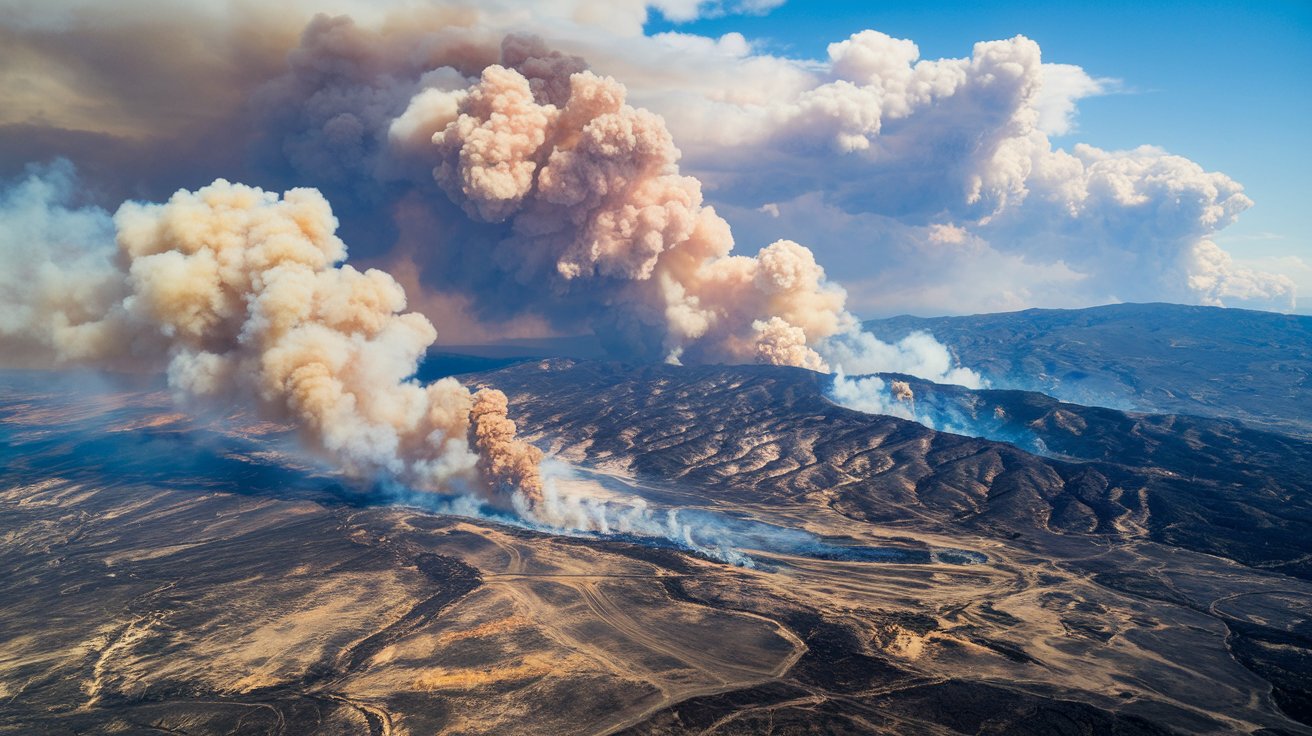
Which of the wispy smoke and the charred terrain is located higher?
the wispy smoke

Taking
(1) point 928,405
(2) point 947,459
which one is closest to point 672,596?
(2) point 947,459

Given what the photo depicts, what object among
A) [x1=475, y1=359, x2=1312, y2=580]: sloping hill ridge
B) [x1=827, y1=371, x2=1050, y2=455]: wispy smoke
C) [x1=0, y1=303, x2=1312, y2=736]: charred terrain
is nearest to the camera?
[x1=0, y1=303, x2=1312, y2=736]: charred terrain

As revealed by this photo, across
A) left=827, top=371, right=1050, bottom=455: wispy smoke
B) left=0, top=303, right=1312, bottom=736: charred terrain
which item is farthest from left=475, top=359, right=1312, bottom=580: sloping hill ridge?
left=827, top=371, right=1050, bottom=455: wispy smoke

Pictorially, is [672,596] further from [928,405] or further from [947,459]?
[928,405]

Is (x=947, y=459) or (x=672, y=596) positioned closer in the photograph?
(x=672, y=596)

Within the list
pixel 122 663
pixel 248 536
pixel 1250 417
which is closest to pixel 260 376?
pixel 248 536

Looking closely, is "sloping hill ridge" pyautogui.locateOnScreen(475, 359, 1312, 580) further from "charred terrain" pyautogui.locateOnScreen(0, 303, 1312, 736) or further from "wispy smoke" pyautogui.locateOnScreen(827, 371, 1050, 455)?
"wispy smoke" pyautogui.locateOnScreen(827, 371, 1050, 455)
